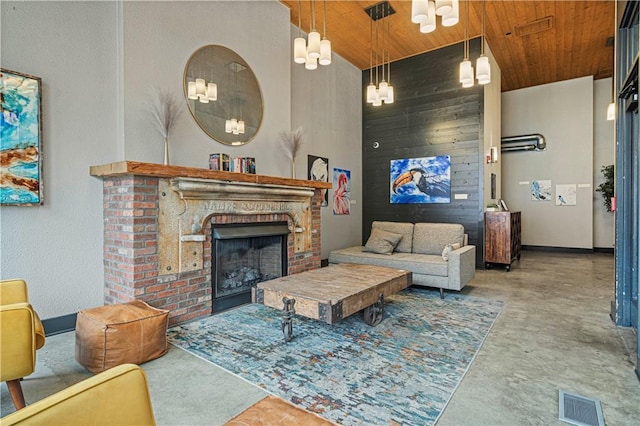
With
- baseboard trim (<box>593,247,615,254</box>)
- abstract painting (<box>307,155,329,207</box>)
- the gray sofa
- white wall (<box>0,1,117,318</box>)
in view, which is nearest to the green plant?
baseboard trim (<box>593,247,615,254</box>)

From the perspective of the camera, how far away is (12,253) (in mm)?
2631

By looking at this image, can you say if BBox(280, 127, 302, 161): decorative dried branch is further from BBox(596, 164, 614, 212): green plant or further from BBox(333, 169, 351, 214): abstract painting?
BBox(596, 164, 614, 212): green plant

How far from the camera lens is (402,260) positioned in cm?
457

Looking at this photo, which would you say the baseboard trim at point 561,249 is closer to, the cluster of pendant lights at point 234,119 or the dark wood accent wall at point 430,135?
the dark wood accent wall at point 430,135

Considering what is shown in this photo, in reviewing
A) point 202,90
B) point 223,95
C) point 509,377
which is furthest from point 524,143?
point 202,90

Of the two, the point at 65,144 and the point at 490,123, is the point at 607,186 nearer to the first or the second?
the point at 490,123

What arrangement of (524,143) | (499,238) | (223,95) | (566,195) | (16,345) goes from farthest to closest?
(524,143) < (566,195) < (499,238) < (223,95) < (16,345)

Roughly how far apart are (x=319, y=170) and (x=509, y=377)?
445cm

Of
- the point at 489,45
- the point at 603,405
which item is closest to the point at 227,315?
the point at 603,405

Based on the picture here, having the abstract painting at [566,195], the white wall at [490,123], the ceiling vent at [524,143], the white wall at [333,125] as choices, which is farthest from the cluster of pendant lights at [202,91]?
the abstract painting at [566,195]

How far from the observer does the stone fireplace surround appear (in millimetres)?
2908

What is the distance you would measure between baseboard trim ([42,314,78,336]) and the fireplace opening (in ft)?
4.06

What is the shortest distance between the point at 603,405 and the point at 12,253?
13.9ft

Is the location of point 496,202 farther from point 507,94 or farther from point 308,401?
point 308,401
